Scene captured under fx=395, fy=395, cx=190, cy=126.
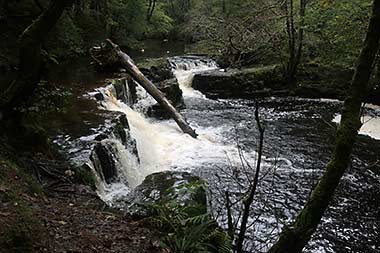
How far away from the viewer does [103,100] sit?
37.4ft

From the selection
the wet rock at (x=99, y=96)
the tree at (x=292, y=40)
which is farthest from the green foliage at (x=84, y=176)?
the tree at (x=292, y=40)

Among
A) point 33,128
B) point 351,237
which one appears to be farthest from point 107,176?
point 351,237

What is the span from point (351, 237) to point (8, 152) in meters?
5.60

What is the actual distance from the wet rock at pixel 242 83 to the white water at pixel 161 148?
447 centimetres

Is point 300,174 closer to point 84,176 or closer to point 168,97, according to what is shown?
point 84,176

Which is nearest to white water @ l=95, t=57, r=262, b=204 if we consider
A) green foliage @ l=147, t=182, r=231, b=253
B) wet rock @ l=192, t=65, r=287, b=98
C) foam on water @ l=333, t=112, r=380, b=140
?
green foliage @ l=147, t=182, r=231, b=253

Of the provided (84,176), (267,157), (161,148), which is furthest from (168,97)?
(84,176)

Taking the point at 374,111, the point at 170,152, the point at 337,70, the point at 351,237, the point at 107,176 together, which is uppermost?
the point at 337,70

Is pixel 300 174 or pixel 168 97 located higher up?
pixel 168 97

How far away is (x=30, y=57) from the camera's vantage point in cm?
509

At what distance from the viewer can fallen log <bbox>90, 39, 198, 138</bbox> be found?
11750 mm

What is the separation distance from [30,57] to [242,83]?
41.6 feet

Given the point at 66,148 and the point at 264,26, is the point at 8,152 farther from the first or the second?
the point at 264,26

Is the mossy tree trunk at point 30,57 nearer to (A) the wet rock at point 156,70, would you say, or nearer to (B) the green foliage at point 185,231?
(B) the green foliage at point 185,231
